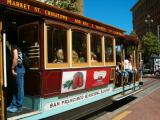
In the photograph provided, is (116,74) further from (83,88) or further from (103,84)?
(83,88)

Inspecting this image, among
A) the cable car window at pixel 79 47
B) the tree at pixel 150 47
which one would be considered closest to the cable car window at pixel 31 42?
the cable car window at pixel 79 47

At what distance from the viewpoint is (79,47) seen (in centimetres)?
886

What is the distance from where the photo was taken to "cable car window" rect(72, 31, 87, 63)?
8531mm

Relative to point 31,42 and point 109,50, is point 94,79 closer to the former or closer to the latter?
point 109,50

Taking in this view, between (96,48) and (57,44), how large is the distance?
2285 mm

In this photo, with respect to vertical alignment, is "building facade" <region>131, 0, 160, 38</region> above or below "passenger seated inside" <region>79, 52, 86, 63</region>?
above

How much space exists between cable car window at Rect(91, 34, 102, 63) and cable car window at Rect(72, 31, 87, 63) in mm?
503

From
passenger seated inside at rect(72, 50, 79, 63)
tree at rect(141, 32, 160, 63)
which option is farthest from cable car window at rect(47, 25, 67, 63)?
tree at rect(141, 32, 160, 63)

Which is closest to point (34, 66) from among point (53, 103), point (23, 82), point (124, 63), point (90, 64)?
point (23, 82)

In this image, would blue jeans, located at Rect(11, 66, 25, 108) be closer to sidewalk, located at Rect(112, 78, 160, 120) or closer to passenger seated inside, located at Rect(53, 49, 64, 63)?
passenger seated inside, located at Rect(53, 49, 64, 63)

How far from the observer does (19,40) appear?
8.07 meters

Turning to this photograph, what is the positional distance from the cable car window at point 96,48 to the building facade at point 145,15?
79841mm

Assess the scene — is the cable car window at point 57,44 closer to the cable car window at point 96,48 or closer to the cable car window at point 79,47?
the cable car window at point 79,47

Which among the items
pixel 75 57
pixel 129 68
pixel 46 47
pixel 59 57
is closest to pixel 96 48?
pixel 75 57
